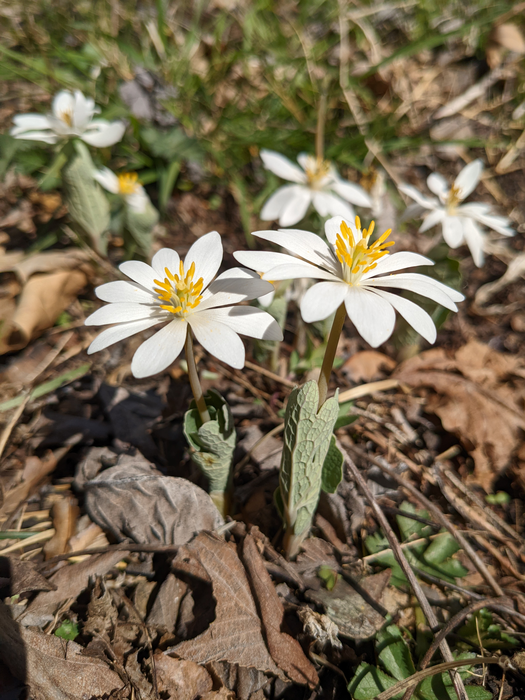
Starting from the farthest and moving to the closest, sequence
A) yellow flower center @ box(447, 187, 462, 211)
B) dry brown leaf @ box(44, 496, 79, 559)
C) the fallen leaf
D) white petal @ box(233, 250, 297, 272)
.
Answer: yellow flower center @ box(447, 187, 462, 211), dry brown leaf @ box(44, 496, 79, 559), the fallen leaf, white petal @ box(233, 250, 297, 272)

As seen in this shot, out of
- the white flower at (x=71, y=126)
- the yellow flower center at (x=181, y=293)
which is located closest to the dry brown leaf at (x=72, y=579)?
the yellow flower center at (x=181, y=293)

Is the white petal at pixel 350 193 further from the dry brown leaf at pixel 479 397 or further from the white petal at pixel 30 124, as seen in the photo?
the white petal at pixel 30 124

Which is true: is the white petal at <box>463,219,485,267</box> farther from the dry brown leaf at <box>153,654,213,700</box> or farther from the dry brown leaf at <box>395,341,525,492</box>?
the dry brown leaf at <box>153,654,213,700</box>

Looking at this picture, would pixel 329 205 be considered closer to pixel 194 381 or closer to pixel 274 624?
pixel 194 381

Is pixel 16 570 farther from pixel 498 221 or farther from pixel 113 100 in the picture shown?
pixel 113 100

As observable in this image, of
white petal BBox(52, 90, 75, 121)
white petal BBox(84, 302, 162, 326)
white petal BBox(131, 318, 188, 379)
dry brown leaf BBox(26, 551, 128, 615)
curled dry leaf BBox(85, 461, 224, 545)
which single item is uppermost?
white petal BBox(52, 90, 75, 121)

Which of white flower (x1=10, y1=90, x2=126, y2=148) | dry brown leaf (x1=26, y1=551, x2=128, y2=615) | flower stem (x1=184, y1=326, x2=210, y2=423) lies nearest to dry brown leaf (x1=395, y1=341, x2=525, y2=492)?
flower stem (x1=184, y1=326, x2=210, y2=423)
